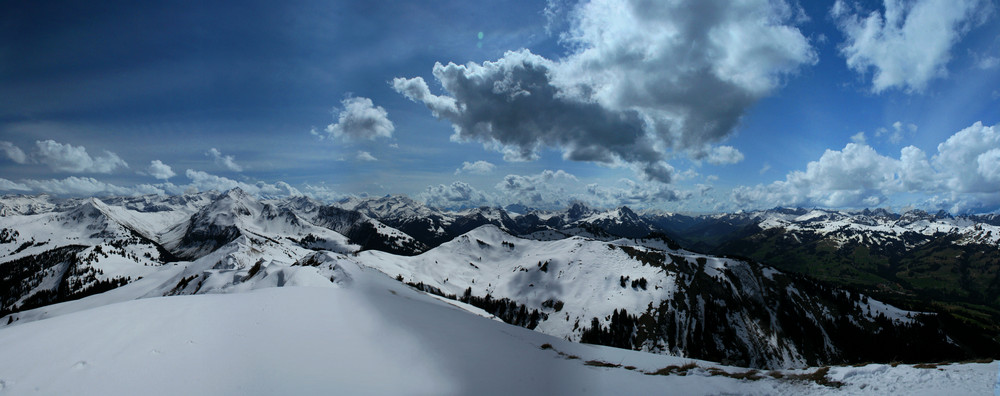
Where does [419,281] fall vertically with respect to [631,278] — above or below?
below

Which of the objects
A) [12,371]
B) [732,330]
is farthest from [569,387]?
[732,330]

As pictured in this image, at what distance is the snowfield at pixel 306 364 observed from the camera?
1043 cm

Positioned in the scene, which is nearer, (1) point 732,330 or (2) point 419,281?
(1) point 732,330

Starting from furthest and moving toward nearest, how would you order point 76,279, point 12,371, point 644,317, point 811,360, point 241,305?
point 76,279
point 644,317
point 811,360
point 241,305
point 12,371

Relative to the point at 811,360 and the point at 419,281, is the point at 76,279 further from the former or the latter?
the point at 811,360

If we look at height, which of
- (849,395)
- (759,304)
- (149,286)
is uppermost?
(759,304)

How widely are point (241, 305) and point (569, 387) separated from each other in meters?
17.5

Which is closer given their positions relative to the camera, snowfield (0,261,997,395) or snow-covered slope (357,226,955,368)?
snowfield (0,261,997,395)

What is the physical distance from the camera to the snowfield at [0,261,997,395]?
10430 millimetres

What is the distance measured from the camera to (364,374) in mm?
13008

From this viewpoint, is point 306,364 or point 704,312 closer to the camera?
point 306,364

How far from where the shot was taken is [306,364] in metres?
12.9

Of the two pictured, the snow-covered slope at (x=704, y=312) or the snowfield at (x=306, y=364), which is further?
the snow-covered slope at (x=704, y=312)

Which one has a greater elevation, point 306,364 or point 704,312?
point 704,312
